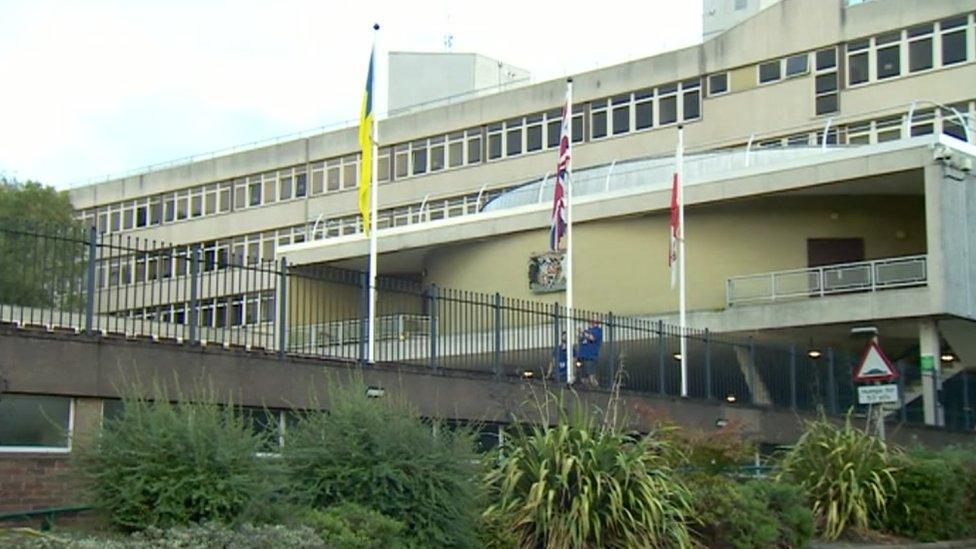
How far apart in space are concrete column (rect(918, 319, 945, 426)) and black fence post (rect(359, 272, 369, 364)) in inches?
755

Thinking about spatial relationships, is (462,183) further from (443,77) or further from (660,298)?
(660,298)

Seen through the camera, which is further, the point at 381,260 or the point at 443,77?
the point at 443,77

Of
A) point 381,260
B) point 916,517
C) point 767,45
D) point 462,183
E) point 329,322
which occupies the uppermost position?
point 767,45

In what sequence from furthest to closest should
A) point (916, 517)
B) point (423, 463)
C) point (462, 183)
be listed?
point (462, 183) < point (916, 517) < point (423, 463)

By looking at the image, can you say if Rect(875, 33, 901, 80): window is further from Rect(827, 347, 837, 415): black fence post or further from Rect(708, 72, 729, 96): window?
Rect(827, 347, 837, 415): black fence post

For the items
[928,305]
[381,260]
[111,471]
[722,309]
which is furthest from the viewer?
[381,260]

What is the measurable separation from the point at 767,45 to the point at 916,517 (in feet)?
110

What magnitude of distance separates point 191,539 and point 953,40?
4003 cm

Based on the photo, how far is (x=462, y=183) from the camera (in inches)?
2243

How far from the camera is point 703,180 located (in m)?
37.3

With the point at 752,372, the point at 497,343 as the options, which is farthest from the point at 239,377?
the point at 752,372

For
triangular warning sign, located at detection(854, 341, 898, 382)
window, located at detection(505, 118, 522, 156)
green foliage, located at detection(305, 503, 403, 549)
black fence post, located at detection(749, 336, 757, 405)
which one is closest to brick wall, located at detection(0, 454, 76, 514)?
green foliage, located at detection(305, 503, 403, 549)

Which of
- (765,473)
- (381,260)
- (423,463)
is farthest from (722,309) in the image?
(423,463)

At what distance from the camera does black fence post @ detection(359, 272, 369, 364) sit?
18.6 metres
